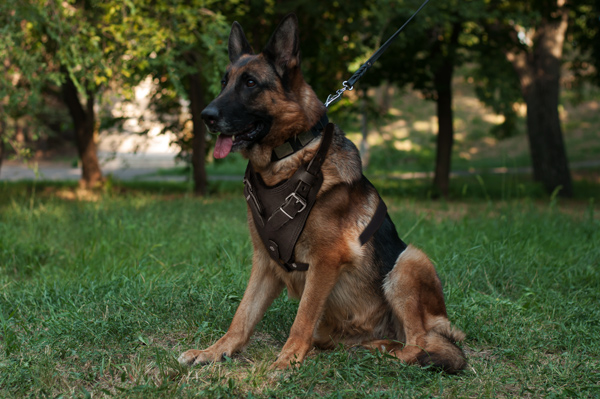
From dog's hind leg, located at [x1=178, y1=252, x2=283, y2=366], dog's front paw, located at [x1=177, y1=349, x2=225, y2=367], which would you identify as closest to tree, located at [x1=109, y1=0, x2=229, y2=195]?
dog's hind leg, located at [x1=178, y1=252, x2=283, y2=366]

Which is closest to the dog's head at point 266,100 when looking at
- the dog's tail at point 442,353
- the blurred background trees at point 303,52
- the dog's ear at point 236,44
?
the dog's ear at point 236,44

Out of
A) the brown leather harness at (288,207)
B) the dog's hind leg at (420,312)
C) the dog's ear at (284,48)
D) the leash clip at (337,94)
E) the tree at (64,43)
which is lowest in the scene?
the dog's hind leg at (420,312)

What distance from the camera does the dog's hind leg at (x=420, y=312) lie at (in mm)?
3062

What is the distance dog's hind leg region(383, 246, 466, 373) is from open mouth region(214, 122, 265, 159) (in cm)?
116

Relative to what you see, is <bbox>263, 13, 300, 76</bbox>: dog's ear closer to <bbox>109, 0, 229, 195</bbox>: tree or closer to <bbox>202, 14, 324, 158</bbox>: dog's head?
<bbox>202, 14, 324, 158</bbox>: dog's head

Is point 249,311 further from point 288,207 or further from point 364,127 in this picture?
point 364,127

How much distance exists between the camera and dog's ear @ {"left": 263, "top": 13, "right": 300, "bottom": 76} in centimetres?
308

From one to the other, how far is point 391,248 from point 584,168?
20802mm

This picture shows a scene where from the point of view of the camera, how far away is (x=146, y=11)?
889 cm

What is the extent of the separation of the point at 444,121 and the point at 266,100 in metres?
10.8

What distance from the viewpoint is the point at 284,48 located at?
3.12 meters

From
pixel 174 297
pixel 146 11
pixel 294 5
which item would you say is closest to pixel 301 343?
pixel 174 297

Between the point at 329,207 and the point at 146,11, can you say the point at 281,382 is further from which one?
the point at 146,11

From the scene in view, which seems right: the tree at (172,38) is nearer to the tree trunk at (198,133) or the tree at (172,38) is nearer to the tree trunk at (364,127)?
the tree trunk at (198,133)
